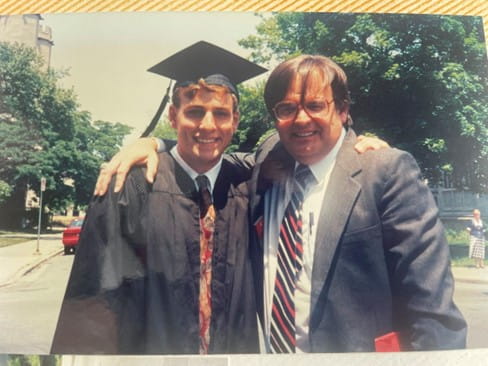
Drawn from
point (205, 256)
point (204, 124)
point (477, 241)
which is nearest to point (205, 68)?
point (204, 124)

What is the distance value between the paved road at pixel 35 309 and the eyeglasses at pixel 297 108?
144 centimetres

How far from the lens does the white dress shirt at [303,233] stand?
7.25ft

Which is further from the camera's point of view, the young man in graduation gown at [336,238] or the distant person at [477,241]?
the distant person at [477,241]

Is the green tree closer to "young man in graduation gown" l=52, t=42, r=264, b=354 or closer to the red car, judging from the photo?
"young man in graduation gown" l=52, t=42, r=264, b=354

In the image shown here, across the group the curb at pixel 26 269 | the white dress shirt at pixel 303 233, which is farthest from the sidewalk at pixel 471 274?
the curb at pixel 26 269

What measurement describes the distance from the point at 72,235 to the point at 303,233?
1311 mm

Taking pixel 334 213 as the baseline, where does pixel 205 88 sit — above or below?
above

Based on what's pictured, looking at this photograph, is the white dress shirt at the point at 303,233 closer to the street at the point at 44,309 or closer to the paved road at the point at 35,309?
the street at the point at 44,309

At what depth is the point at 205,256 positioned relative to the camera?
2246mm

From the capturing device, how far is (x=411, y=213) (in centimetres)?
221

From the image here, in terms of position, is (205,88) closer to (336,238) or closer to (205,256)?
(205,256)

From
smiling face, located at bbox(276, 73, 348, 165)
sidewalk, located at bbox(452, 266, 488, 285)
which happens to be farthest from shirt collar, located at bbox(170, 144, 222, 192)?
sidewalk, located at bbox(452, 266, 488, 285)

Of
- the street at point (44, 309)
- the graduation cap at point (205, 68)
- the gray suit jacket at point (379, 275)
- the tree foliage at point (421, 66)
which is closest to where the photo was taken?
the gray suit jacket at point (379, 275)

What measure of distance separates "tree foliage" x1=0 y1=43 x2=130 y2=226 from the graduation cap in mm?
466
